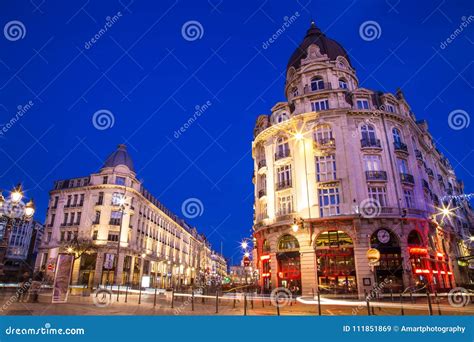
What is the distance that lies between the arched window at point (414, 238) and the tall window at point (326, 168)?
7749mm

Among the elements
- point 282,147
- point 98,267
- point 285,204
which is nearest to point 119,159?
point 98,267

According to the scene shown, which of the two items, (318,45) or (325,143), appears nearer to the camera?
(325,143)

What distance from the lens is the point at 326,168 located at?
27.0 meters

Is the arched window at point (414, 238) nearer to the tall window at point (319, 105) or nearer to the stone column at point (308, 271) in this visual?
the stone column at point (308, 271)

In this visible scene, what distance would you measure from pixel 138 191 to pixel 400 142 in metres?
40.8

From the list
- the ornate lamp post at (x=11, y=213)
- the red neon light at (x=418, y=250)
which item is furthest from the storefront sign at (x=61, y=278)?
the red neon light at (x=418, y=250)

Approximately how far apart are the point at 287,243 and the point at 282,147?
9.26 m

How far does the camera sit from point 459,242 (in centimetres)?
3900

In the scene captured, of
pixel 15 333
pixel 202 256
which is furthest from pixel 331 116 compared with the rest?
pixel 202 256

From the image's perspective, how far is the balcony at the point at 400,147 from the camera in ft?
89.9

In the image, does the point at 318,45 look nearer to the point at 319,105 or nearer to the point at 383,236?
the point at 319,105

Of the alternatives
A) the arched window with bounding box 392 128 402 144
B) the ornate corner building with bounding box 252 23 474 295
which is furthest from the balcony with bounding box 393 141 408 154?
the arched window with bounding box 392 128 402 144

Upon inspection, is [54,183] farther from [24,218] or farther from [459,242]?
[459,242]

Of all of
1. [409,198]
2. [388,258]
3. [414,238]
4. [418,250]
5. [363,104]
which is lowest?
[388,258]
